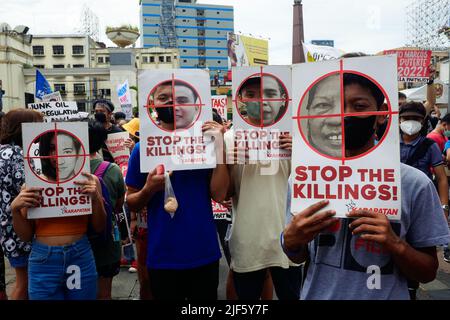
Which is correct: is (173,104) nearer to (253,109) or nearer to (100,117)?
(253,109)

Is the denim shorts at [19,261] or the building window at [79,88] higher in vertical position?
the building window at [79,88]

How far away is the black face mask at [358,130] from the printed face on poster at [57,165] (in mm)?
1589

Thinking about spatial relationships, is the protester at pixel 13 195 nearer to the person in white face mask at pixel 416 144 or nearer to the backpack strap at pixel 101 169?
the backpack strap at pixel 101 169

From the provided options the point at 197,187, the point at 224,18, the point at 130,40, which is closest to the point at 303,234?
the point at 197,187

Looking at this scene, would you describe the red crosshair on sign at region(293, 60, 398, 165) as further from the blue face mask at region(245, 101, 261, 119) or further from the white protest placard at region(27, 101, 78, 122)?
the white protest placard at region(27, 101, 78, 122)

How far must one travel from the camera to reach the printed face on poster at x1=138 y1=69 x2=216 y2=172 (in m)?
2.47

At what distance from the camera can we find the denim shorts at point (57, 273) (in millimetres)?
2475

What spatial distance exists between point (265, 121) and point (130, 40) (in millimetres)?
40081

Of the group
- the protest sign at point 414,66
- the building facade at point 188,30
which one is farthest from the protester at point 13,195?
the building facade at point 188,30

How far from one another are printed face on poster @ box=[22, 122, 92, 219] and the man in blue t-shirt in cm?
31

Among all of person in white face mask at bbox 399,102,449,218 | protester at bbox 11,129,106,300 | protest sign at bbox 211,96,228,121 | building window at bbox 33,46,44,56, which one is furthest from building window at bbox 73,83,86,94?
protester at bbox 11,129,106,300
